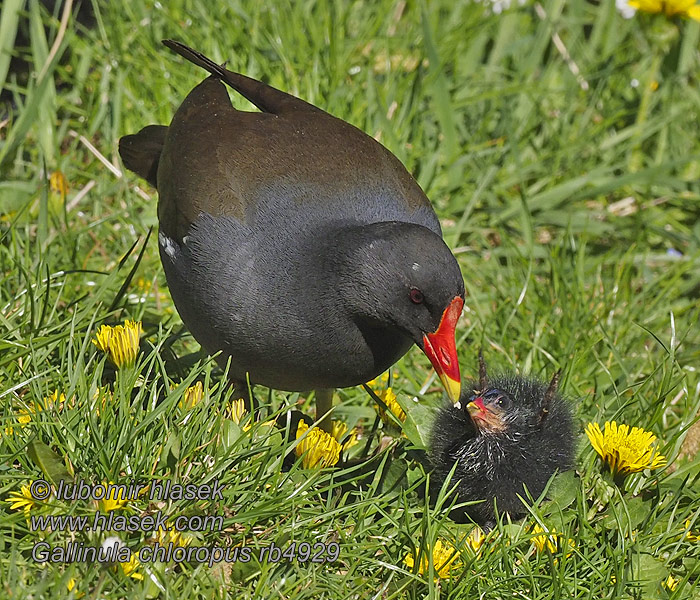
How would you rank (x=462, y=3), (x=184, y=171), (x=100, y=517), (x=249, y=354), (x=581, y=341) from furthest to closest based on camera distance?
(x=462, y=3) → (x=581, y=341) → (x=184, y=171) → (x=249, y=354) → (x=100, y=517)

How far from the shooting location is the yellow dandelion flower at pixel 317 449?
9.77 ft

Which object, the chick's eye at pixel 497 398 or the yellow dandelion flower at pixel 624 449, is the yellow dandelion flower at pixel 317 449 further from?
the yellow dandelion flower at pixel 624 449

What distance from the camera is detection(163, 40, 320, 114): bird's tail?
358 centimetres

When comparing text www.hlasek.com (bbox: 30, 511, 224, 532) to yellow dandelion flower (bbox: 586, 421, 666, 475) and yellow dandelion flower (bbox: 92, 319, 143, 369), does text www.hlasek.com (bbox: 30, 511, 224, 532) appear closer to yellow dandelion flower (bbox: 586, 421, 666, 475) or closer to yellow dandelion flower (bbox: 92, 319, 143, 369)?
yellow dandelion flower (bbox: 92, 319, 143, 369)

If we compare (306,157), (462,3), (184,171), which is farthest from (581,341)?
(462,3)

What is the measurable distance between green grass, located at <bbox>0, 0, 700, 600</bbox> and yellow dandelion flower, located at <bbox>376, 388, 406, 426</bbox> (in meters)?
0.04

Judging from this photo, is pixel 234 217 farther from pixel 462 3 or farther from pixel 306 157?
pixel 462 3

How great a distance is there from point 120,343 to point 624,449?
4.96 feet

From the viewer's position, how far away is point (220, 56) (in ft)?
16.6

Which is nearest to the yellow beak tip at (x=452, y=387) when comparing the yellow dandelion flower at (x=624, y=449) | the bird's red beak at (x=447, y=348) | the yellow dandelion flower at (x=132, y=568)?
the bird's red beak at (x=447, y=348)

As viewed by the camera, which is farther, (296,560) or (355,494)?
(355,494)

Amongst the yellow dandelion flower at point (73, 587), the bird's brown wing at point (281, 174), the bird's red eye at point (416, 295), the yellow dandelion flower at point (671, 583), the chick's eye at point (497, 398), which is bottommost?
the yellow dandelion flower at point (671, 583)

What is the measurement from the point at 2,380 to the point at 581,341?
2.18 m

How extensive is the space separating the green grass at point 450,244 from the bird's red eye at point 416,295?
54cm
